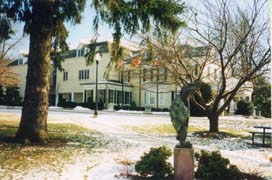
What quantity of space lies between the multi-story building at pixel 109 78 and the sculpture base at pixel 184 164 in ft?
10.2

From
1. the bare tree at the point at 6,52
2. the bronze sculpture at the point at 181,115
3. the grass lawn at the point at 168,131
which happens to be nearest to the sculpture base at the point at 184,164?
the bronze sculpture at the point at 181,115

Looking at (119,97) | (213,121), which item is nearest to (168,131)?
(213,121)

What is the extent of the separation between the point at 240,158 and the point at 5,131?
4.63 m

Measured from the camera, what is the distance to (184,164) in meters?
4.23

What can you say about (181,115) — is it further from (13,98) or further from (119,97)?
(119,97)

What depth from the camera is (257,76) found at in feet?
28.8

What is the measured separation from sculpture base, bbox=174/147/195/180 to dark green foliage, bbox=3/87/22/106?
3628mm

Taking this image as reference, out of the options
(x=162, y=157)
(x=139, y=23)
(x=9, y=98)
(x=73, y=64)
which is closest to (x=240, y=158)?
(x=162, y=157)

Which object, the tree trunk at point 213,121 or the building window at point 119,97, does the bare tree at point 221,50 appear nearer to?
the tree trunk at point 213,121

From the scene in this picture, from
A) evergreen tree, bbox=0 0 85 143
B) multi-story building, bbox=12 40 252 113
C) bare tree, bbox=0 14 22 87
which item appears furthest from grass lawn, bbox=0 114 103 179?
multi-story building, bbox=12 40 252 113

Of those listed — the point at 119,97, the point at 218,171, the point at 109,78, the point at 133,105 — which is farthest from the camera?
the point at 119,97

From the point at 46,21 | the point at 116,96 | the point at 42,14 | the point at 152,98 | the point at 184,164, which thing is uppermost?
the point at 42,14

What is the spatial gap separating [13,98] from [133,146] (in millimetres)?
2565

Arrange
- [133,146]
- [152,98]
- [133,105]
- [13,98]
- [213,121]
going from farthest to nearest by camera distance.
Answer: [133,105], [152,98], [213,121], [13,98], [133,146]
